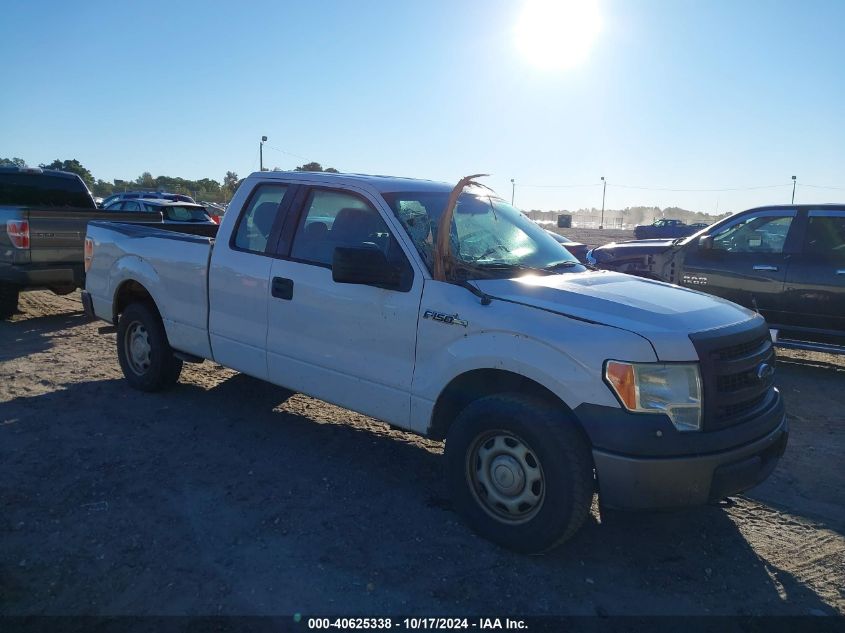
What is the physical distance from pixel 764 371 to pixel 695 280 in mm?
4967

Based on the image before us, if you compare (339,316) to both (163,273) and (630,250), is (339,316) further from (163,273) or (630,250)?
(630,250)

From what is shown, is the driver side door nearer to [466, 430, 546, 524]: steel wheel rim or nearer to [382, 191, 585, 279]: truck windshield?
[382, 191, 585, 279]: truck windshield

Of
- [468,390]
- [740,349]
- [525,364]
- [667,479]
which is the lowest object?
[667,479]

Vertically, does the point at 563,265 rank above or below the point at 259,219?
below

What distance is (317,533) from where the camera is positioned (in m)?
3.72

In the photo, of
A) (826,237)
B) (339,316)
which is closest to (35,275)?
(339,316)

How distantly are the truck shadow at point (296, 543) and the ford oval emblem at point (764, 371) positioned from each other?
984 millimetres

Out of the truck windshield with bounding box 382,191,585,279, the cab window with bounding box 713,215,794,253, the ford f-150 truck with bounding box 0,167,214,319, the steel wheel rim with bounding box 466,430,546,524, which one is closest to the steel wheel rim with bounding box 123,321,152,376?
the truck windshield with bounding box 382,191,585,279

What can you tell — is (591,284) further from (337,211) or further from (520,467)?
(337,211)

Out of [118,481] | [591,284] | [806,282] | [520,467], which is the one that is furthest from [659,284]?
[806,282]

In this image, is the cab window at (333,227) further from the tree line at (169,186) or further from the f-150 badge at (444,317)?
the tree line at (169,186)

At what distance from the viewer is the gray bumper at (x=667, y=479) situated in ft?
10.4

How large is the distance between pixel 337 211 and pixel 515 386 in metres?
1.82

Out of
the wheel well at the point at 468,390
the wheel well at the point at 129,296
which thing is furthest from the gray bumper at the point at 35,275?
the wheel well at the point at 468,390
